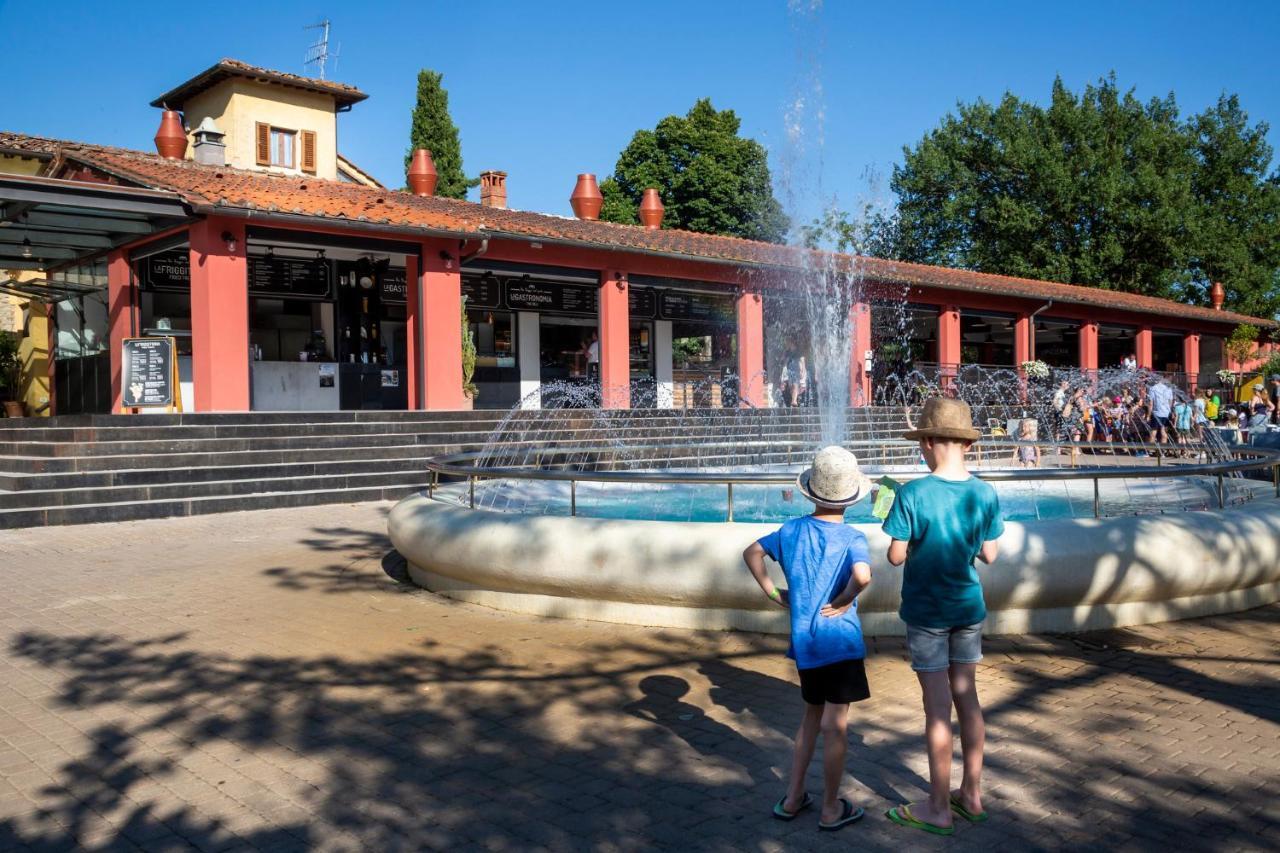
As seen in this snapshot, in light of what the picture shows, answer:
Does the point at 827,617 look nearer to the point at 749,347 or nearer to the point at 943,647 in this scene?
the point at 943,647

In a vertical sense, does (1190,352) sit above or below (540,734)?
above

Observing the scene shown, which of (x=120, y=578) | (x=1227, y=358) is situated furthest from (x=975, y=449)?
(x=1227, y=358)

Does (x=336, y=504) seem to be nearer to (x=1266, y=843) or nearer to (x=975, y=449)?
(x=975, y=449)

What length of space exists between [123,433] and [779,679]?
10060mm

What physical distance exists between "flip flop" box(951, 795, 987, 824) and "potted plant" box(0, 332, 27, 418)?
77.8 ft

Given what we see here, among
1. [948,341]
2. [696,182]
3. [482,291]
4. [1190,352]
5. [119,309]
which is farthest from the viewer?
[696,182]

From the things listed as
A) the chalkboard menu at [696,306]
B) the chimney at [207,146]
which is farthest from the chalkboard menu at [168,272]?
the chalkboard menu at [696,306]

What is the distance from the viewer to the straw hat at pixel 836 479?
326cm

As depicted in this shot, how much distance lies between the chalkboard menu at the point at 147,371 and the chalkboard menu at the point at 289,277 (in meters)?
3.98

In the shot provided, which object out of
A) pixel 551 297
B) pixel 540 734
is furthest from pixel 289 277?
pixel 540 734

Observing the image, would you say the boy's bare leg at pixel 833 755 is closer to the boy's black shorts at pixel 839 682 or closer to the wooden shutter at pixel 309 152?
the boy's black shorts at pixel 839 682

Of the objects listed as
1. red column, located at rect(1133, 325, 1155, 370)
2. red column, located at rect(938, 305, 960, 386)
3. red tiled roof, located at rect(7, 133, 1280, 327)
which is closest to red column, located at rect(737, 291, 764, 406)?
red tiled roof, located at rect(7, 133, 1280, 327)

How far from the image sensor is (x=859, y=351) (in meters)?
24.5

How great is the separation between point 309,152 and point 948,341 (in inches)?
740
